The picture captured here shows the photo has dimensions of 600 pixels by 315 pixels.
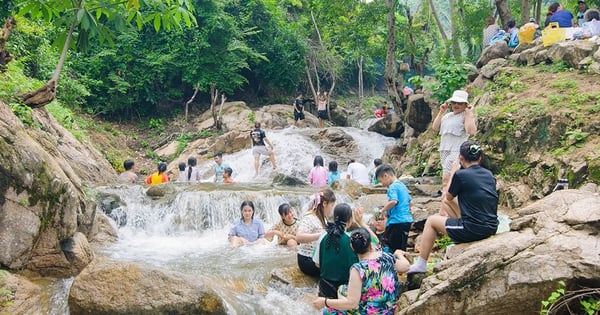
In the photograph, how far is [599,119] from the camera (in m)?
7.84

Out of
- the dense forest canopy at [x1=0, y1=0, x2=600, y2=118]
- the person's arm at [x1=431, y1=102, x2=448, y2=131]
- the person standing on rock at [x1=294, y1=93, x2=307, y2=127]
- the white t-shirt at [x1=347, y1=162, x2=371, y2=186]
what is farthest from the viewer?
the person standing on rock at [x1=294, y1=93, x2=307, y2=127]

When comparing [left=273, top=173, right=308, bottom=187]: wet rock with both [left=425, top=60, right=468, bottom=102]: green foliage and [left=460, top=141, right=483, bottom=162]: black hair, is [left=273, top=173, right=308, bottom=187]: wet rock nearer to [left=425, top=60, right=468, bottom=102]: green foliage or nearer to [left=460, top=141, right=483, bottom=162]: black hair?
[left=425, top=60, right=468, bottom=102]: green foliage

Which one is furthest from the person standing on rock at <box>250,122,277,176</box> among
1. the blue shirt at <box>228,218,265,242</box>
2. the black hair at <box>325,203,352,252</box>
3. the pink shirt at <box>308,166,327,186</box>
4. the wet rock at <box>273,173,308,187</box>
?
the black hair at <box>325,203,352,252</box>

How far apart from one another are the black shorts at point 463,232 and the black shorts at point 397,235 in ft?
4.52

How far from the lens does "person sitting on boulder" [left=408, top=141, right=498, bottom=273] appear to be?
4.72 m

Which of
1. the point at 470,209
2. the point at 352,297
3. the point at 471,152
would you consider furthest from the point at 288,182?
the point at 352,297

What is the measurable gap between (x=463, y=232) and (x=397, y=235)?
158 centimetres

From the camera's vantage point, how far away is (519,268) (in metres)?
3.96

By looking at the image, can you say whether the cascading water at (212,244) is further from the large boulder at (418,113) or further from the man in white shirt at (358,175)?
the large boulder at (418,113)

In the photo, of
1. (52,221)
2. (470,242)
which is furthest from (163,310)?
(470,242)

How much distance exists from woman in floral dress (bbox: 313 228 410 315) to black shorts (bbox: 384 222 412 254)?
6.50 feet

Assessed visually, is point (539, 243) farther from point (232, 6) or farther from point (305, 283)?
point (232, 6)

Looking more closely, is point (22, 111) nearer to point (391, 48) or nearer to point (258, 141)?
point (258, 141)

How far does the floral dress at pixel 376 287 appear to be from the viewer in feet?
13.8
